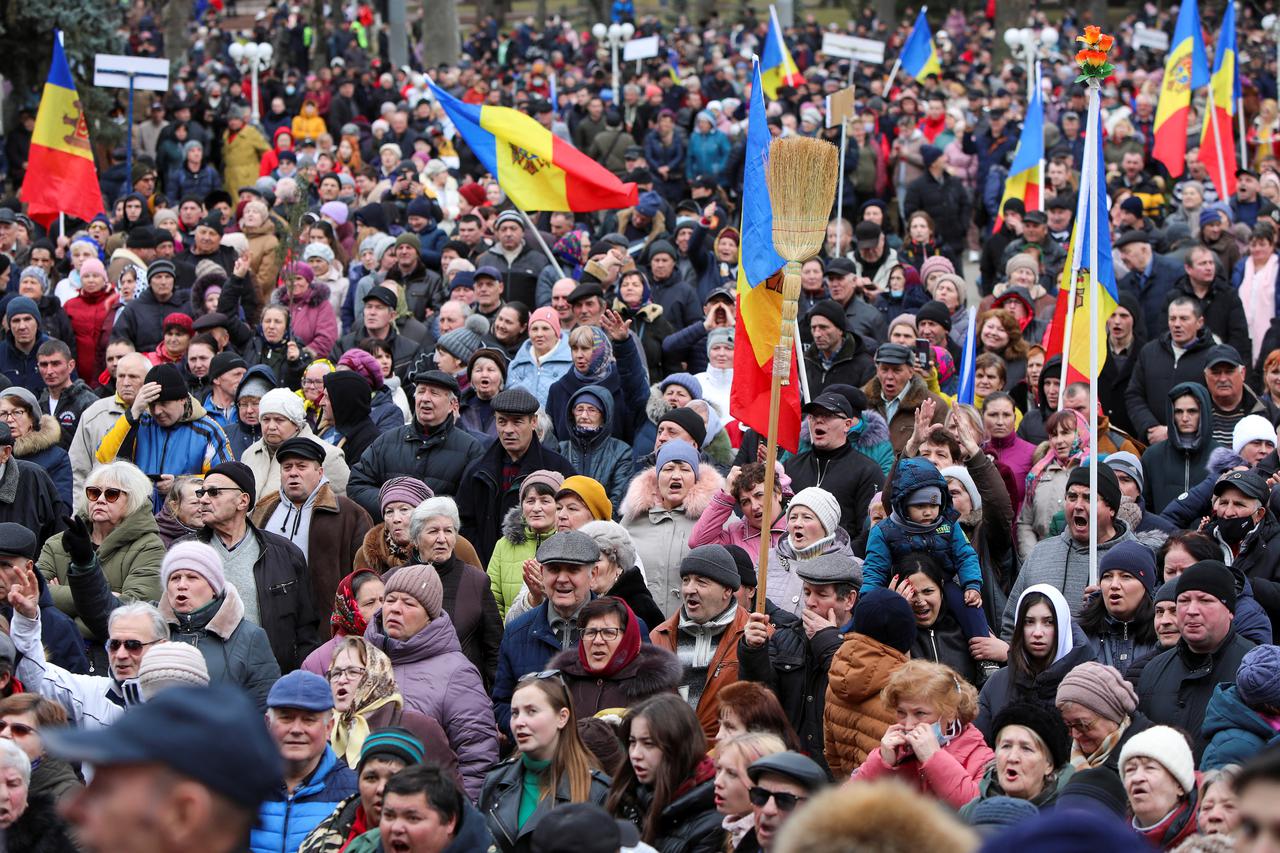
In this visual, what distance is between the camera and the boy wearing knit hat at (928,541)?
7.21 metres

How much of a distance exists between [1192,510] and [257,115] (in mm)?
17722

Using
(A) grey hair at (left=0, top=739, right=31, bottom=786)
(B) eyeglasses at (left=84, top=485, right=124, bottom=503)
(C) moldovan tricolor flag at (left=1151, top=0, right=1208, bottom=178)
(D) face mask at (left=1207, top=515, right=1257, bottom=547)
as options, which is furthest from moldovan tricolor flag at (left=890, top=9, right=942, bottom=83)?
(A) grey hair at (left=0, top=739, right=31, bottom=786)

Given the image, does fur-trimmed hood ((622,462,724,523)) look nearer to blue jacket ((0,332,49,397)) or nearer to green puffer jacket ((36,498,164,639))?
green puffer jacket ((36,498,164,639))

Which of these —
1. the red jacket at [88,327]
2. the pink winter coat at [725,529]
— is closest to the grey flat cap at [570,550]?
the pink winter coat at [725,529]

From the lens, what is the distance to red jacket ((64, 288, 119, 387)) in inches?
516

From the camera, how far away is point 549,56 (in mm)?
34531

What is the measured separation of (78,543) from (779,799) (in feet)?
12.4

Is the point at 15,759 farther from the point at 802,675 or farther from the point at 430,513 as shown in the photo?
the point at 802,675

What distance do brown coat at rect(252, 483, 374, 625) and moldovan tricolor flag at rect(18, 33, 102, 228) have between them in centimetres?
806

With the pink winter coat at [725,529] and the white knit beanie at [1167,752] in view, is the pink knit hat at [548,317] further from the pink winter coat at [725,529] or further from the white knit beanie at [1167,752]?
the white knit beanie at [1167,752]

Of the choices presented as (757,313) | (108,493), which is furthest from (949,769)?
(108,493)

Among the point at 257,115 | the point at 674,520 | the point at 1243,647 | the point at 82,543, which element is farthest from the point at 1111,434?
the point at 257,115

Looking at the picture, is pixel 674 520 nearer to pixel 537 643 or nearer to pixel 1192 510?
pixel 537 643

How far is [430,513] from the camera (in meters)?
7.70
